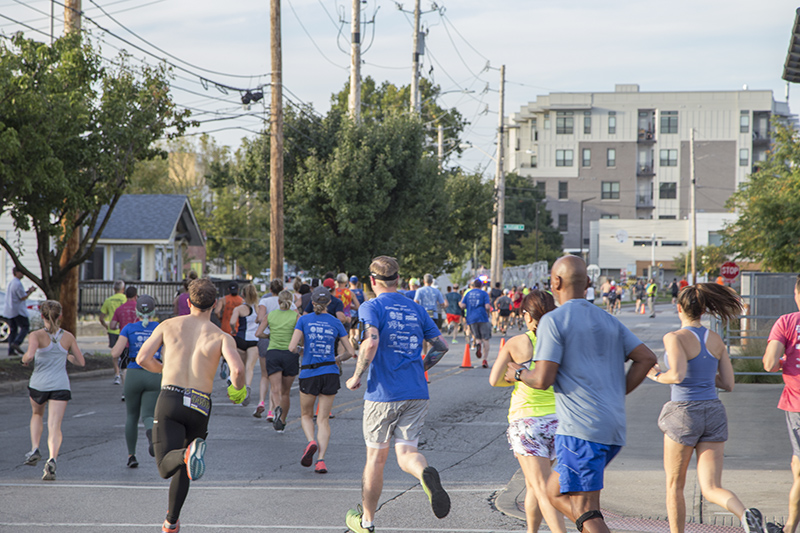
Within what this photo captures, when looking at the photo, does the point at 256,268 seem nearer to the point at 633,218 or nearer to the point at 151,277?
the point at 151,277

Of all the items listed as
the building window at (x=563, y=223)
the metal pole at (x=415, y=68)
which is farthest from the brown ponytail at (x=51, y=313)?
the building window at (x=563, y=223)

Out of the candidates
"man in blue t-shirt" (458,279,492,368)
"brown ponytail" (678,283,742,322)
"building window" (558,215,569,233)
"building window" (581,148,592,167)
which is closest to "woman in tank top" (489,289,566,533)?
"brown ponytail" (678,283,742,322)

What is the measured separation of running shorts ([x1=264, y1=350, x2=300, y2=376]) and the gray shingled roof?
83.0ft

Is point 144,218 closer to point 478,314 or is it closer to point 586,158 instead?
point 478,314

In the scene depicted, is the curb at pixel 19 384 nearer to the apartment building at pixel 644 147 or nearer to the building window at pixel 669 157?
the apartment building at pixel 644 147

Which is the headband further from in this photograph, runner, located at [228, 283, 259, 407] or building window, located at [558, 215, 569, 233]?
building window, located at [558, 215, 569, 233]

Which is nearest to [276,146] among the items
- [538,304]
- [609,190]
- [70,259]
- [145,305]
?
[70,259]

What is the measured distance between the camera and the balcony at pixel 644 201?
88125mm

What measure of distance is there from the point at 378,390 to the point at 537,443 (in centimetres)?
130

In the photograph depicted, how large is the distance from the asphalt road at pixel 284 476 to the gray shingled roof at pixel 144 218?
22.3 meters

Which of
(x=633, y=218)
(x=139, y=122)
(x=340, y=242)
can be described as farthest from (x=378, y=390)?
(x=633, y=218)

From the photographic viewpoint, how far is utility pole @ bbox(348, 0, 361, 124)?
2844 cm

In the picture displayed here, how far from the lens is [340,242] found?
28.2 meters

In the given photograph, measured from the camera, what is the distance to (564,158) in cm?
8744
